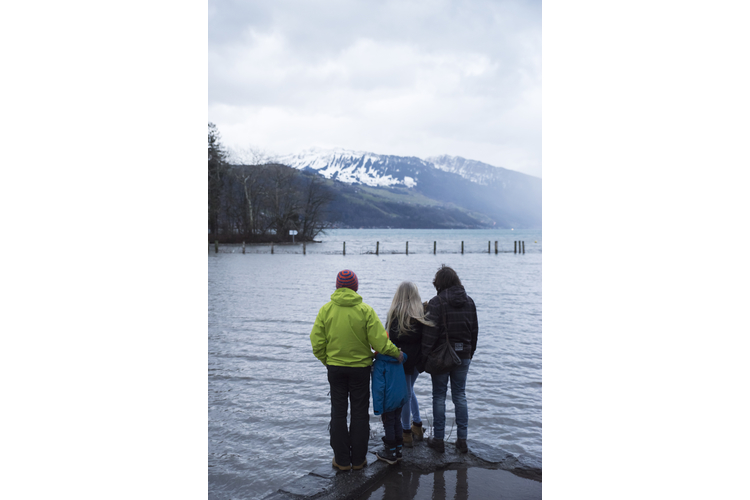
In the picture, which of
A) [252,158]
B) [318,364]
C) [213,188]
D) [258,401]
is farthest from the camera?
[252,158]

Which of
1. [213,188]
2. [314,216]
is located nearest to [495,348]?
[213,188]

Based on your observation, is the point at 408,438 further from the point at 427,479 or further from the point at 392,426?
the point at 427,479

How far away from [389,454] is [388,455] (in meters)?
0.01

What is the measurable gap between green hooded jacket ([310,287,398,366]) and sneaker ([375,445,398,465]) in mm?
992

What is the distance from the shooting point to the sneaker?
453 centimetres

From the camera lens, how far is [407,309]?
466 cm

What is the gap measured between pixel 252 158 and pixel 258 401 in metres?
63.1

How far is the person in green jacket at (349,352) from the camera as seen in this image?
166 inches

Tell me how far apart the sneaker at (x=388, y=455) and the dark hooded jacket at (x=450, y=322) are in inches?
36.5

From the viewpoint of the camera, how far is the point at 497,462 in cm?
466

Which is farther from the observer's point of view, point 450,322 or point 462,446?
point 462,446

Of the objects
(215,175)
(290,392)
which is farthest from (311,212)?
(290,392)

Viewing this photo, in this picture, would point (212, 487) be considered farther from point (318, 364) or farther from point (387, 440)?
point (318, 364)

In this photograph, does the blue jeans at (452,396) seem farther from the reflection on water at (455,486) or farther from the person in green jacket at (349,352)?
the person in green jacket at (349,352)
